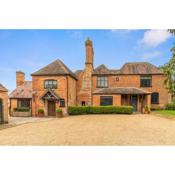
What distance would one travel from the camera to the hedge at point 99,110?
1464cm

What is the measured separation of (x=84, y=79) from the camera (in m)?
16.5

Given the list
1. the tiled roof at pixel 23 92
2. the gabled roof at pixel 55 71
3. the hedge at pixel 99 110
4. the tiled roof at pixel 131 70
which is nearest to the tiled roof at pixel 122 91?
the tiled roof at pixel 131 70

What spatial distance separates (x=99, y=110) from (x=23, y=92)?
22.5 ft

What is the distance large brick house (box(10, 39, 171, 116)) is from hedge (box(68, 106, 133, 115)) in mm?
761

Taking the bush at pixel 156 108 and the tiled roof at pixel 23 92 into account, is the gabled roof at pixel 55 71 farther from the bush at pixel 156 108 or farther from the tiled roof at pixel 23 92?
the bush at pixel 156 108

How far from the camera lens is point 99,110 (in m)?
14.8

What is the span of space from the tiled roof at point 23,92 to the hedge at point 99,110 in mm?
4442

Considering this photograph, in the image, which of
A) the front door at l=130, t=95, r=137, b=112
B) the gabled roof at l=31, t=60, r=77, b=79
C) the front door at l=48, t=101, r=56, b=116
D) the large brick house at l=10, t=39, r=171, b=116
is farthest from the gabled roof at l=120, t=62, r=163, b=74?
the front door at l=48, t=101, r=56, b=116

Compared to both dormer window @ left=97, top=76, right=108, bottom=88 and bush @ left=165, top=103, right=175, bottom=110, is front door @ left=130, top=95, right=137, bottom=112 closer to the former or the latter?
dormer window @ left=97, top=76, right=108, bottom=88

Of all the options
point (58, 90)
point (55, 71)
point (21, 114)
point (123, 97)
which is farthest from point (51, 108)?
point (123, 97)

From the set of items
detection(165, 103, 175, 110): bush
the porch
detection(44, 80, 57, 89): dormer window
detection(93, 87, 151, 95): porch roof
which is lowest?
detection(165, 103, 175, 110): bush

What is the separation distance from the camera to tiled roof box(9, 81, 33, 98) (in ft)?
56.4
